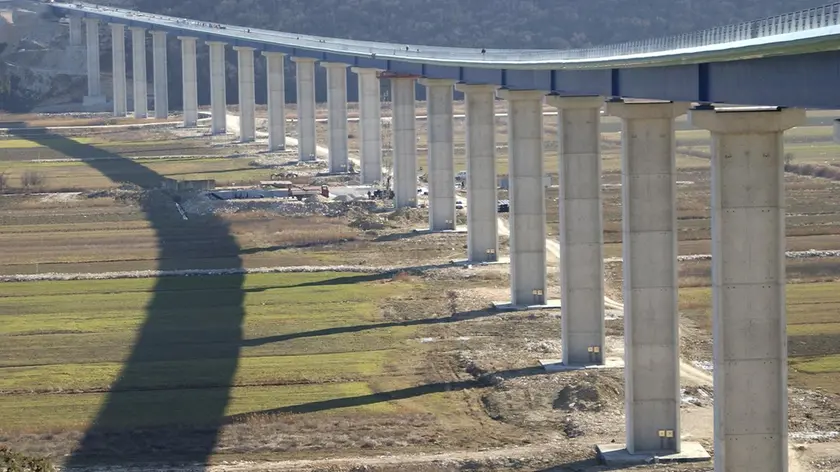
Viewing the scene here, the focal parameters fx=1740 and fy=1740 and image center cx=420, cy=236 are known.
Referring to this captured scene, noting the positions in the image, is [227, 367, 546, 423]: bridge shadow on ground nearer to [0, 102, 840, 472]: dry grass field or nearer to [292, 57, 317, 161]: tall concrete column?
[0, 102, 840, 472]: dry grass field

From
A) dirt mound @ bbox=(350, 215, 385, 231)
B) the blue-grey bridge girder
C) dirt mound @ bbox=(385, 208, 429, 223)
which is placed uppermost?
the blue-grey bridge girder

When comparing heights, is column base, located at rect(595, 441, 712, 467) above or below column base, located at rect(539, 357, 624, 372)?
below

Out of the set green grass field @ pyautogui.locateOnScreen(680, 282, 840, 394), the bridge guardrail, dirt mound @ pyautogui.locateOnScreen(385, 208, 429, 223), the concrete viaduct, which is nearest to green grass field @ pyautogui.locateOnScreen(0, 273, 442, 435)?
the concrete viaduct

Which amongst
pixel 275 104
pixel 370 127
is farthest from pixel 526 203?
pixel 275 104

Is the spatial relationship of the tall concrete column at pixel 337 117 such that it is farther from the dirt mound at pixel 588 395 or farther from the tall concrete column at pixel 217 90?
the dirt mound at pixel 588 395

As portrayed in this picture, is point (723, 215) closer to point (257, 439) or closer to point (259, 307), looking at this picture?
point (257, 439)

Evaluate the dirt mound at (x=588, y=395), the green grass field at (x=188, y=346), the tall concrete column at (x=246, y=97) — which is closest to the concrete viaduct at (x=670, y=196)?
the dirt mound at (x=588, y=395)

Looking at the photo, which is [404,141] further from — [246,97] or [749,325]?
[749,325]
